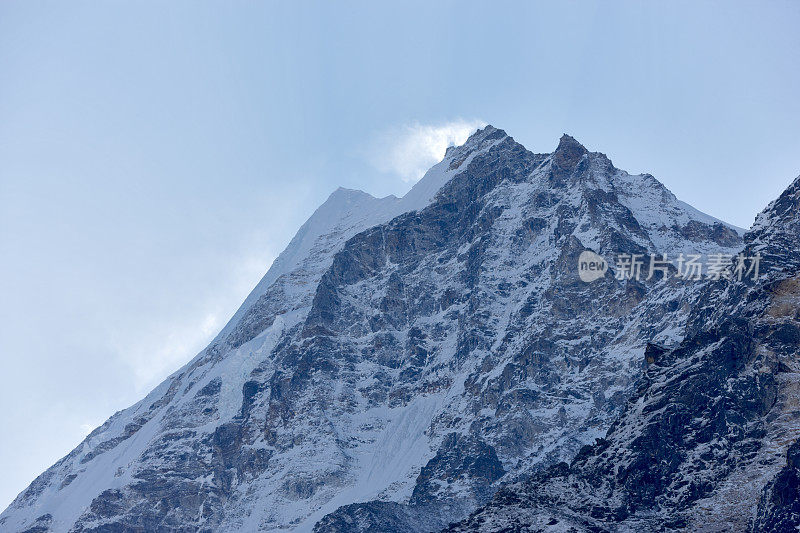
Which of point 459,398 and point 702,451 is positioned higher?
point 459,398

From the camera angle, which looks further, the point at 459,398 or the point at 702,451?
the point at 459,398

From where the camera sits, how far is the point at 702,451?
3487 inches

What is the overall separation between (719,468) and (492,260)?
10966 centimetres

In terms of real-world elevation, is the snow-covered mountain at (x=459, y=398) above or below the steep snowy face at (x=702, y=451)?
above

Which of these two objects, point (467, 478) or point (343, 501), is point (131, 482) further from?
point (467, 478)

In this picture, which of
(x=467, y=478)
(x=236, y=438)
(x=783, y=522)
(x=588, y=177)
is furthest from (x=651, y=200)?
(x=783, y=522)

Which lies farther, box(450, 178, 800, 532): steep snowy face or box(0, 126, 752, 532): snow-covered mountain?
box(0, 126, 752, 532): snow-covered mountain

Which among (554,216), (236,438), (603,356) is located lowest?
(603,356)

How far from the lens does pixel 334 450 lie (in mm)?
172625

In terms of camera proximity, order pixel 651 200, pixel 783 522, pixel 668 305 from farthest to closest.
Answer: pixel 651 200, pixel 668 305, pixel 783 522

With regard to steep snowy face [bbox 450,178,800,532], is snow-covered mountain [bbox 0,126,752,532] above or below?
above

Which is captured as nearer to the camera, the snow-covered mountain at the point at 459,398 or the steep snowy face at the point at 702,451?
the steep snowy face at the point at 702,451

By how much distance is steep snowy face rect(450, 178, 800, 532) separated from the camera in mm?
81188

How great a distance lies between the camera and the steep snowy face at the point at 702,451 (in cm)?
8119
